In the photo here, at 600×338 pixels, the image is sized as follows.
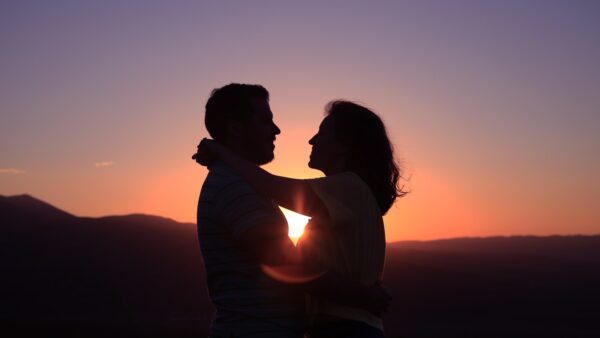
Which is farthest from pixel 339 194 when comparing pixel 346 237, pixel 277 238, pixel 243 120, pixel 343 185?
pixel 243 120

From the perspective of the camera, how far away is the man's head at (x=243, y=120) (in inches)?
135

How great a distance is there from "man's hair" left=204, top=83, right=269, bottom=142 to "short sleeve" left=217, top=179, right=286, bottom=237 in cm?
41

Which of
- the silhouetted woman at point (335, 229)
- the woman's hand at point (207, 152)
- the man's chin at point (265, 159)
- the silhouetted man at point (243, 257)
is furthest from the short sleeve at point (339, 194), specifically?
the woman's hand at point (207, 152)

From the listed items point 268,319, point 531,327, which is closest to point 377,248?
point 268,319

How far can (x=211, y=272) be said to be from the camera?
10.6 feet

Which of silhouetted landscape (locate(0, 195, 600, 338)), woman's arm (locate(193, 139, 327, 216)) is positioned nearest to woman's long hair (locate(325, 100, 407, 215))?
woman's arm (locate(193, 139, 327, 216))

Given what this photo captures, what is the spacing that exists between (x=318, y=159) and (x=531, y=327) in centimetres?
3261

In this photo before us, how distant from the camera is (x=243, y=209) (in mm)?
3045

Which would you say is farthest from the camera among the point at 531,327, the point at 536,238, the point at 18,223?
the point at 536,238

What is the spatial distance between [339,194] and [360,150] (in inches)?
14.9

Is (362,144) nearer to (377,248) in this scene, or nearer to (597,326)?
(377,248)

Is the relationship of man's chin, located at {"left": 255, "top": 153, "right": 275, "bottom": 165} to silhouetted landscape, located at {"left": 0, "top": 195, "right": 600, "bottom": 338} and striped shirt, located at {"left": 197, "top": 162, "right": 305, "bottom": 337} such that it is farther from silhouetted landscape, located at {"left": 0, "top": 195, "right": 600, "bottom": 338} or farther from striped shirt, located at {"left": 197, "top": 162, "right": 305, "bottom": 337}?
silhouetted landscape, located at {"left": 0, "top": 195, "right": 600, "bottom": 338}

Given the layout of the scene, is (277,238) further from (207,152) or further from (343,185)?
(207,152)

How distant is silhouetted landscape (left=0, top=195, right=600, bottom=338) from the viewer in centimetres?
3048
